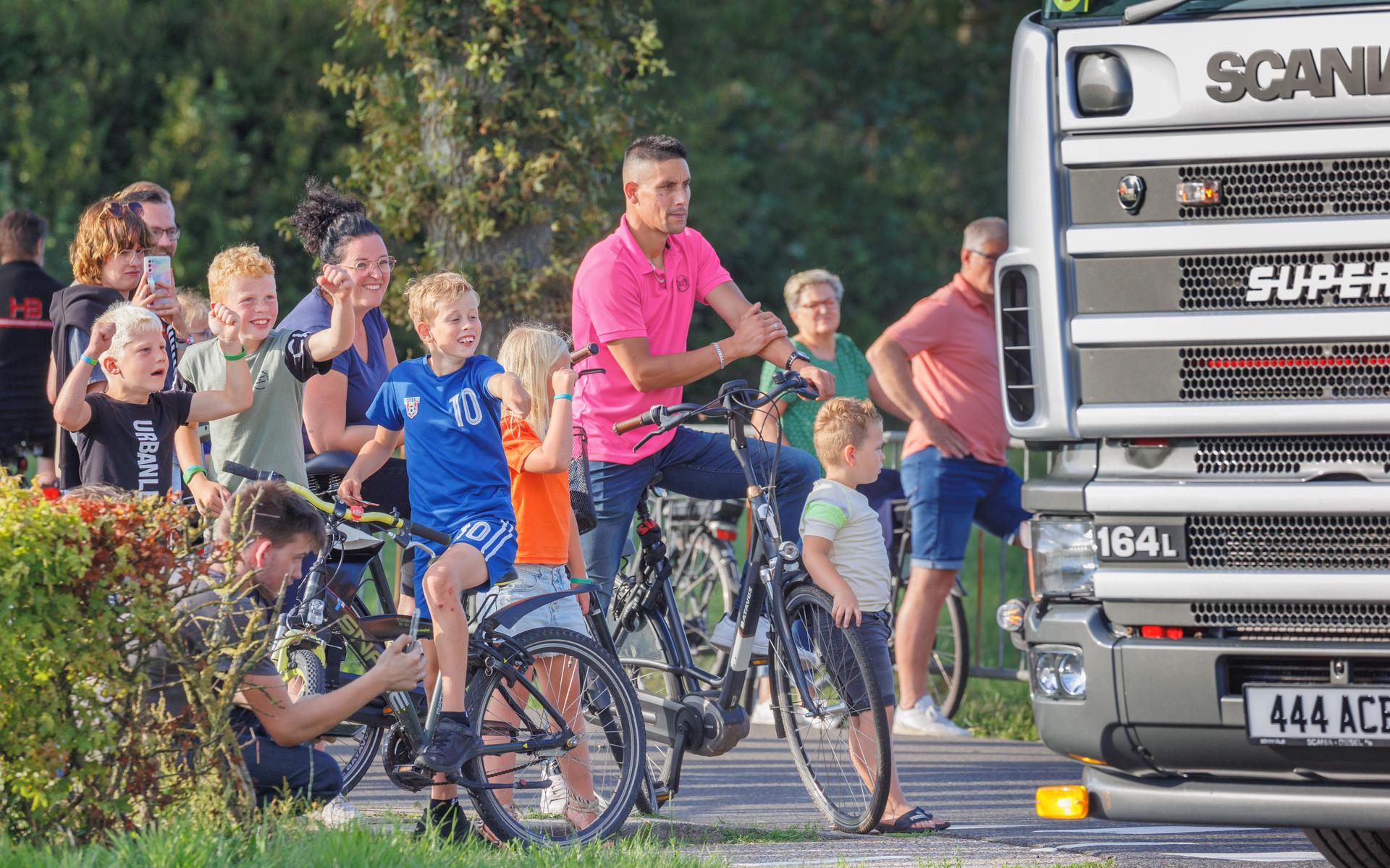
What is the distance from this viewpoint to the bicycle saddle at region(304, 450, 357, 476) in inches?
293

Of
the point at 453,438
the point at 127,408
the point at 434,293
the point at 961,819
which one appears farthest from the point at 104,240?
the point at 961,819

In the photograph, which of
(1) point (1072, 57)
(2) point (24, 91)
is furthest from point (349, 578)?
(2) point (24, 91)

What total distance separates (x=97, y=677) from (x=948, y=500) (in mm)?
5182

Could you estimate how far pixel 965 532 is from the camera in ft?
Result: 31.1

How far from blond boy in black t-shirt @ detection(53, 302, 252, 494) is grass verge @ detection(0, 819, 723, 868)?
1888 millimetres

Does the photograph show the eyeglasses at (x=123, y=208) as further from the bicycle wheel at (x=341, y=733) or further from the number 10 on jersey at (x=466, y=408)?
the bicycle wheel at (x=341, y=733)

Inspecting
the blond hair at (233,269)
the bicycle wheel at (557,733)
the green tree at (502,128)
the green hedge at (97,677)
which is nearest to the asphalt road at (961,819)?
the bicycle wheel at (557,733)

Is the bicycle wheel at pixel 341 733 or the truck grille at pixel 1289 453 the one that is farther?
the bicycle wheel at pixel 341 733

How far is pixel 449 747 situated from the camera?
239 inches

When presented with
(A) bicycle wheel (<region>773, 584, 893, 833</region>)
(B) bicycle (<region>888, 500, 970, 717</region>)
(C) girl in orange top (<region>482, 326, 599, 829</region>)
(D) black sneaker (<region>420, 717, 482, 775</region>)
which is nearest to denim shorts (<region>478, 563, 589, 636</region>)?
(C) girl in orange top (<region>482, 326, 599, 829</region>)

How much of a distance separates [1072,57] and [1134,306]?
0.76 meters

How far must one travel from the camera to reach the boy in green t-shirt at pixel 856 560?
674 centimetres

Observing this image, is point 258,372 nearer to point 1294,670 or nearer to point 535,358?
point 535,358

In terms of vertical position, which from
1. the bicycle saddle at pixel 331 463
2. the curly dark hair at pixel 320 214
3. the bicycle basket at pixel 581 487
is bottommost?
the bicycle basket at pixel 581 487
